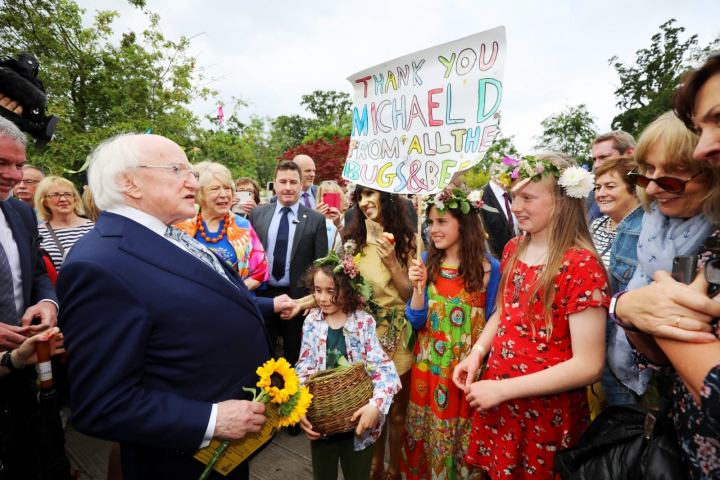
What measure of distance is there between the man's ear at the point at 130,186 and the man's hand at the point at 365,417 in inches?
60.6

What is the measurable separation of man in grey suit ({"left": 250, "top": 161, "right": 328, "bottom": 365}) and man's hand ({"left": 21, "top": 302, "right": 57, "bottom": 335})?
2.04 m


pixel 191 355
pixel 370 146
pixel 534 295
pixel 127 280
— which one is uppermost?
pixel 370 146

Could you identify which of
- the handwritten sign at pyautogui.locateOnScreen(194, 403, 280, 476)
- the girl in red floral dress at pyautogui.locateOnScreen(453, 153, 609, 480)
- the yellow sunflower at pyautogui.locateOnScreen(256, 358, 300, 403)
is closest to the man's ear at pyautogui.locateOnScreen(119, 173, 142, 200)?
the yellow sunflower at pyautogui.locateOnScreen(256, 358, 300, 403)

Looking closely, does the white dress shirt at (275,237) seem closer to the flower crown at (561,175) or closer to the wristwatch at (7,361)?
the wristwatch at (7,361)

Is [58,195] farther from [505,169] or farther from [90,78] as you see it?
[90,78]

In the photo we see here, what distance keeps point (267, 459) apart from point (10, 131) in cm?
306

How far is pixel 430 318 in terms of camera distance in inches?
104

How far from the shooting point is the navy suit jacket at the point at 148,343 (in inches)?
53.1

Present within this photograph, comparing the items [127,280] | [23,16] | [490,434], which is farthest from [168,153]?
[23,16]

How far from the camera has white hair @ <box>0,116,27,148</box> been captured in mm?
2020

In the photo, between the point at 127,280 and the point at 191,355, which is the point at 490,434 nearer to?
the point at 191,355

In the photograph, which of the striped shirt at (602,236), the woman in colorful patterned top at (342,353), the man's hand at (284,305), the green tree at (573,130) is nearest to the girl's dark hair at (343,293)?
the woman in colorful patterned top at (342,353)

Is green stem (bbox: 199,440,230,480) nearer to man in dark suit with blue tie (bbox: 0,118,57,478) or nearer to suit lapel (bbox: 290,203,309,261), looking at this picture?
man in dark suit with blue tie (bbox: 0,118,57,478)

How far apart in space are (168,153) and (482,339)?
201cm
